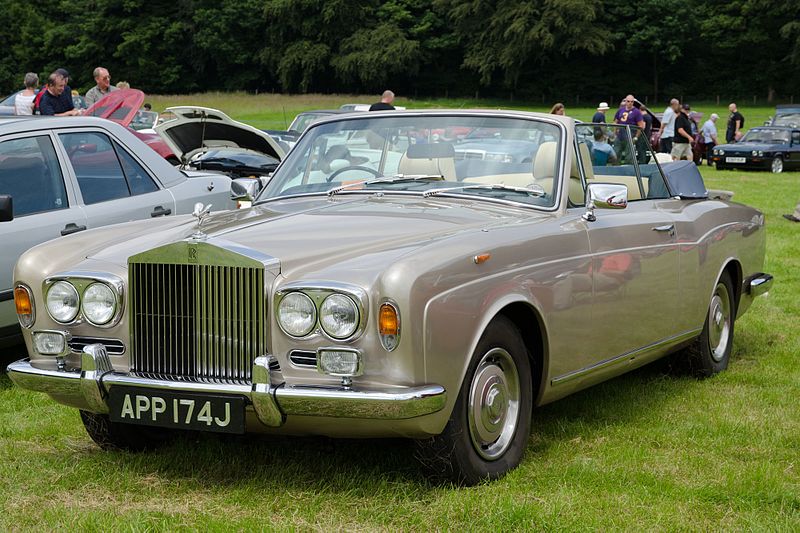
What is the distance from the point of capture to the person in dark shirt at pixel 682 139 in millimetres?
24817

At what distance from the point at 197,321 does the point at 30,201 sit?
2939mm

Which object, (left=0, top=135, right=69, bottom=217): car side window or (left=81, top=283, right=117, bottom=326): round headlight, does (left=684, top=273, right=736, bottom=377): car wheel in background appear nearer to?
(left=81, top=283, right=117, bottom=326): round headlight

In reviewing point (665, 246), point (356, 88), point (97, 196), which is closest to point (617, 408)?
point (665, 246)

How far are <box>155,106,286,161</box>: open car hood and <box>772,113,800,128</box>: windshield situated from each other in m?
22.2

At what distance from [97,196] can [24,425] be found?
201 centimetres

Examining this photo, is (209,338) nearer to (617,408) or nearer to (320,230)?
(320,230)

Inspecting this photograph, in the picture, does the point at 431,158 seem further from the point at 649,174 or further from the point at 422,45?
the point at 422,45

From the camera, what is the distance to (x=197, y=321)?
433 cm

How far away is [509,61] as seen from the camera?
7662cm

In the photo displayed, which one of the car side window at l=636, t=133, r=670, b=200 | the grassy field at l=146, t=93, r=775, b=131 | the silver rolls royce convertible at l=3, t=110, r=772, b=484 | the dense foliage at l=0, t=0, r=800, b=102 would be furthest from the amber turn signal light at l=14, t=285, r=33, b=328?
the dense foliage at l=0, t=0, r=800, b=102

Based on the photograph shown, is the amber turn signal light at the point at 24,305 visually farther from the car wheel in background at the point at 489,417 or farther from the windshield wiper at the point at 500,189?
the windshield wiper at the point at 500,189

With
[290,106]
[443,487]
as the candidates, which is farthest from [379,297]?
[290,106]

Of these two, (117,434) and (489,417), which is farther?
(117,434)

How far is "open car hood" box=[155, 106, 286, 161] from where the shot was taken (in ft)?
50.5
